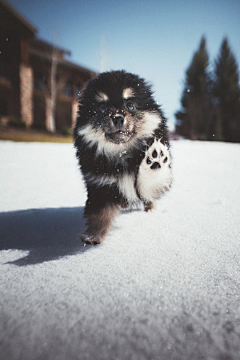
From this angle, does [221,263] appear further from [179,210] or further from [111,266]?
[179,210]

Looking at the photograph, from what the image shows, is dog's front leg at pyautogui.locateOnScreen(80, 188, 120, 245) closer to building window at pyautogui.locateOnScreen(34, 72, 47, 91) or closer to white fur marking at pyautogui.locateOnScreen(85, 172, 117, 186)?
white fur marking at pyautogui.locateOnScreen(85, 172, 117, 186)

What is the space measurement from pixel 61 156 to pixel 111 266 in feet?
13.8

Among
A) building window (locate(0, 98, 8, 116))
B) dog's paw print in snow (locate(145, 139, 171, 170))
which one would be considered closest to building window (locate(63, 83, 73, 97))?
building window (locate(0, 98, 8, 116))

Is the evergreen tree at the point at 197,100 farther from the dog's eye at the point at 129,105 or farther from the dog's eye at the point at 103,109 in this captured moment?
the dog's eye at the point at 103,109

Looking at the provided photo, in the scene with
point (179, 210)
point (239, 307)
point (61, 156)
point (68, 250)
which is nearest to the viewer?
point (239, 307)

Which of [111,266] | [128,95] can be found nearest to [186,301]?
[111,266]

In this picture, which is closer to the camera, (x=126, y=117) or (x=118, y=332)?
(x=118, y=332)

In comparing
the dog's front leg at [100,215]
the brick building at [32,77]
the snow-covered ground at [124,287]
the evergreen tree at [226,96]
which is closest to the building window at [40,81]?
the brick building at [32,77]

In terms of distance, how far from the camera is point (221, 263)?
46.2 inches

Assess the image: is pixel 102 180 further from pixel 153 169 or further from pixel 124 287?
pixel 124 287

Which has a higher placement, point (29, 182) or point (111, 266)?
point (111, 266)

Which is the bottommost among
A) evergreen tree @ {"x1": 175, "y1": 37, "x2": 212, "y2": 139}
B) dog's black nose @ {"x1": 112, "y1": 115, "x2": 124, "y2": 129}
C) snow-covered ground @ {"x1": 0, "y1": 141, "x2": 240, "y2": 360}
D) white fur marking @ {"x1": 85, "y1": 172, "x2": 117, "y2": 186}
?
snow-covered ground @ {"x1": 0, "y1": 141, "x2": 240, "y2": 360}

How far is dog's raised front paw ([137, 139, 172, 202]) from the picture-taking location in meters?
1.55

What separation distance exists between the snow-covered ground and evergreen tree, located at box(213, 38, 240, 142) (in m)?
13.4
